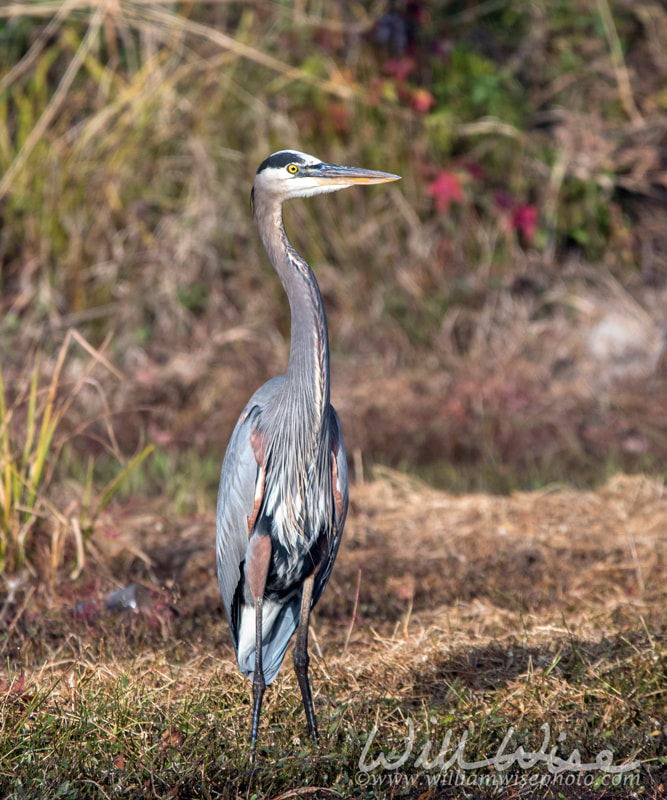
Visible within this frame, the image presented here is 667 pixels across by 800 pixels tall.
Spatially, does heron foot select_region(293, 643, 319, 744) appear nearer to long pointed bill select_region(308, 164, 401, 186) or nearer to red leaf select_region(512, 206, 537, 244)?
long pointed bill select_region(308, 164, 401, 186)

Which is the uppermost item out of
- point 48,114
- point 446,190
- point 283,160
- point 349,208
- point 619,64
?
point 619,64

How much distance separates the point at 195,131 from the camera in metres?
7.75

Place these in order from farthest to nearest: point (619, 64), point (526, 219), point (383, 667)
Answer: point (619, 64)
point (526, 219)
point (383, 667)

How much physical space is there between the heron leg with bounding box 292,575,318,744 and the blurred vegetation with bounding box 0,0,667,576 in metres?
3.49

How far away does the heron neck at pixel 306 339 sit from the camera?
306cm

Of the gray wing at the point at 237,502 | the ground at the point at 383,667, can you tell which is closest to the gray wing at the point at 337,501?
the gray wing at the point at 237,502

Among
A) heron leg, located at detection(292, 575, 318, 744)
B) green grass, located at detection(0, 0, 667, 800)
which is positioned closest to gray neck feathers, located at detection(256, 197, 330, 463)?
heron leg, located at detection(292, 575, 318, 744)

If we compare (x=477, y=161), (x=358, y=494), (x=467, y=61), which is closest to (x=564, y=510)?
(x=358, y=494)

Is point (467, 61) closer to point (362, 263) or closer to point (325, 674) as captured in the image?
point (362, 263)

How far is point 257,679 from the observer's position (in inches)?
119

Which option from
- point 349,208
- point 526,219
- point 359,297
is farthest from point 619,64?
point 359,297

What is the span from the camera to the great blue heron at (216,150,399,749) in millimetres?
3078

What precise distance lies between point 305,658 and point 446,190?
533 cm

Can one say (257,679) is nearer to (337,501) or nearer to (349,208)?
(337,501)
